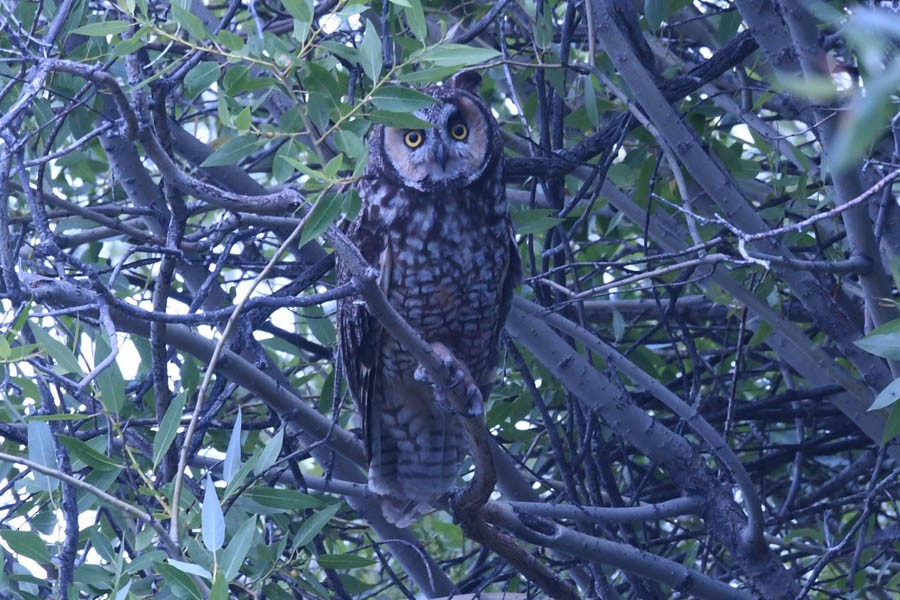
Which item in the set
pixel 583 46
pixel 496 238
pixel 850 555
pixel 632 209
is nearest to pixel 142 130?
pixel 496 238

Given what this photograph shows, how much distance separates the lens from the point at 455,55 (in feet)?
5.94

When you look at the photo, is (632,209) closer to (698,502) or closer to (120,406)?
(698,502)

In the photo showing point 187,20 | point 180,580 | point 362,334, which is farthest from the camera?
point 362,334

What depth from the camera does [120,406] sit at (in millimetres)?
1783

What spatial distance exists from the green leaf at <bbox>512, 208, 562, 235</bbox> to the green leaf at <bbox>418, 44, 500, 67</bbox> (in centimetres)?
85

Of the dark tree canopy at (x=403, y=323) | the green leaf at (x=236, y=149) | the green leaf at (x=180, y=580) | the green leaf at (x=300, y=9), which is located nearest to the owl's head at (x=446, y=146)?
the dark tree canopy at (x=403, y=323)

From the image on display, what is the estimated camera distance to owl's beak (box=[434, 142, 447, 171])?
2590mm

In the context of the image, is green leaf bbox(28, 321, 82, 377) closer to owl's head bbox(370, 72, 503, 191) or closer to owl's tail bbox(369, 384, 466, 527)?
owl's head bbox(370, 72, 503, 191)

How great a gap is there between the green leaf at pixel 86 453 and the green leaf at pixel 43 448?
0.03 m

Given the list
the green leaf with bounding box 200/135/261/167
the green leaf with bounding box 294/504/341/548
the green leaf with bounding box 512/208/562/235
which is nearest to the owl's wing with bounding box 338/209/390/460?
the green leaf with bounding box 512/208/562/235

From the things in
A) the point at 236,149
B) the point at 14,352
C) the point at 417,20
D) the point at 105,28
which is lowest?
the point at 14,352

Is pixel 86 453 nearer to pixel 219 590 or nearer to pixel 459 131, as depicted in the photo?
pixel 219 590

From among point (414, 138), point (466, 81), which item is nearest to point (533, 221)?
point (414, 138)

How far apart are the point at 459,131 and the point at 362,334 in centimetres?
64
